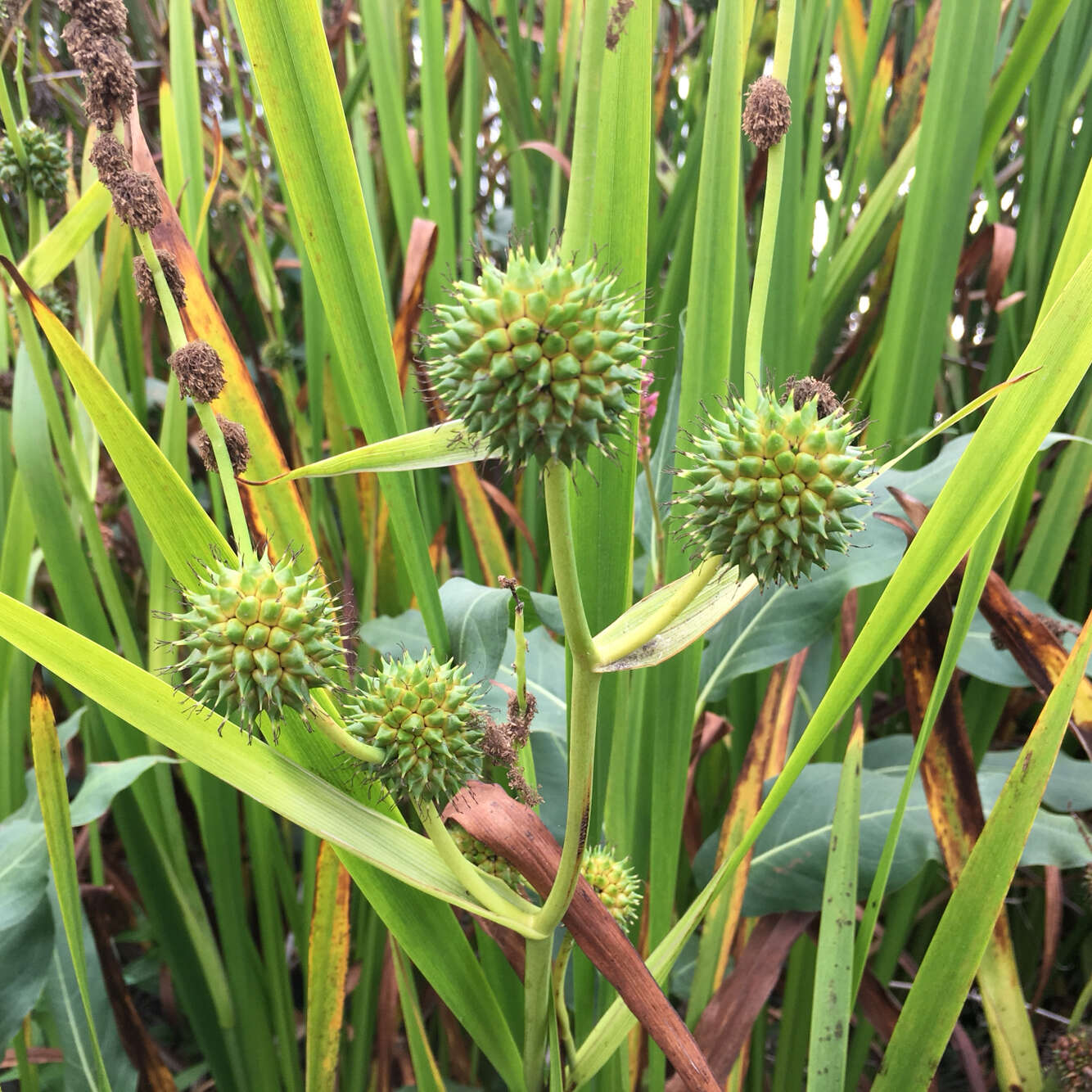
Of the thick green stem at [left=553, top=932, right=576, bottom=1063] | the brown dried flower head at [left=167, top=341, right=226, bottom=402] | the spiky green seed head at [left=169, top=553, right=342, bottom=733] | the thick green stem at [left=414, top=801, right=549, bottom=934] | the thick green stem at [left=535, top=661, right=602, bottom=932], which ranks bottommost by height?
the thick green stem at [left=553, top=932, right=576, bottom=1063]

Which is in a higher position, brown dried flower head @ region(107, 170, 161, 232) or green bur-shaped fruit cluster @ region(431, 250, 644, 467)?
brown dried flower head @ region(107, 170, 161, 232)

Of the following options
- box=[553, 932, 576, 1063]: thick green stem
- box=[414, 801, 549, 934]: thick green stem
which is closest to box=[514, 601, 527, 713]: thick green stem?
box=[414, 801, 549, 934]: thick green stem

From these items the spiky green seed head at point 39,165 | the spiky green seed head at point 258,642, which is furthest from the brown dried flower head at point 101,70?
the spiky green seed head at point 39,165

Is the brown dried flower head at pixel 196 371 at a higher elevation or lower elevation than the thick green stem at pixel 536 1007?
higher

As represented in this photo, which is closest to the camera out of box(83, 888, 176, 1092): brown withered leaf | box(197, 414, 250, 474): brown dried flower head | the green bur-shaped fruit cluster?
the green bur-shaped fruit cluster

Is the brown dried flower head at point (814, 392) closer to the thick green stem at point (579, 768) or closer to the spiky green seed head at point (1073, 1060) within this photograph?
the thick green stem at point (579, 768)

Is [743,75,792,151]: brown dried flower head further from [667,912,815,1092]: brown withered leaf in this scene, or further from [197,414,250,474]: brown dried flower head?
[667,912,815,1092]: brown withered leaf

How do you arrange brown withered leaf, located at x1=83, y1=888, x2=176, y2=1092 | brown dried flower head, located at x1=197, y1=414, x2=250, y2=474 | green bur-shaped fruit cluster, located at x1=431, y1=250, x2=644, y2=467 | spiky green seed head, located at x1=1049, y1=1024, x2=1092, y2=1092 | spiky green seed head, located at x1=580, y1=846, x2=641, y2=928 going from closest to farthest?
green bur-shaped fruit cluster, located at x1=431, y1=250, x2=644, y2=467 → brown dried flower head, located at x1=197, y1=414, x2=250, y2=474 → spiky green seed head, located at x1=580, y1=846, x2=641, y2=928 → spiky green seed head, located at x1=1049, y1=1024, x2=1092, y2=1092 → brown withered leaf, located at x1=83, y1=888, x2=176, y2=1092
